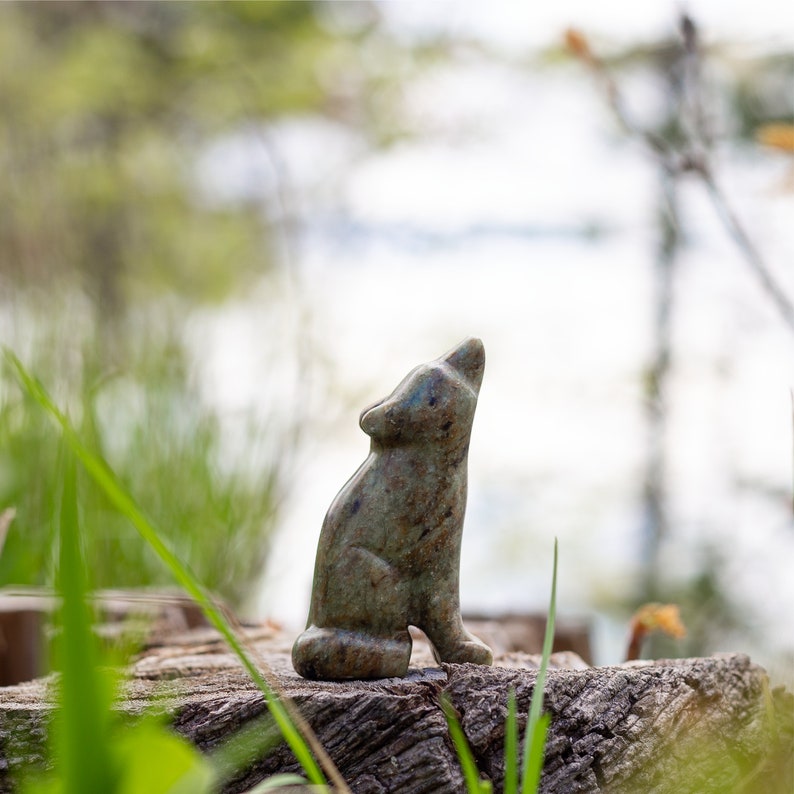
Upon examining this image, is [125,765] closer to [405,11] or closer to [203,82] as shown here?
[405,11]

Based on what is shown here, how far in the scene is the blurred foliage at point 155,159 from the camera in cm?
197

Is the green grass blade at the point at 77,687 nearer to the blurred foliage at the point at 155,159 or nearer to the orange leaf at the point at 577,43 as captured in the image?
the orange leaf at the point at 577,43

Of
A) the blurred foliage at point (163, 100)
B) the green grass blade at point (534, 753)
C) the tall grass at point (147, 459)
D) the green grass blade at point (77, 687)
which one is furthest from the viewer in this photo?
the blurred foliage at point (163, 100)

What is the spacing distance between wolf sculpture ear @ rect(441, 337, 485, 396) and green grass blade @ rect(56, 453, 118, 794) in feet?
1.61

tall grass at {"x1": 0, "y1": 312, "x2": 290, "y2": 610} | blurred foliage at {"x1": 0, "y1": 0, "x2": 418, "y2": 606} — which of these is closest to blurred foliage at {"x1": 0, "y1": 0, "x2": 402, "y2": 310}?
blurred foliage at {"x1": 0, "y1": 0, "x2": 418, "y2": 606}

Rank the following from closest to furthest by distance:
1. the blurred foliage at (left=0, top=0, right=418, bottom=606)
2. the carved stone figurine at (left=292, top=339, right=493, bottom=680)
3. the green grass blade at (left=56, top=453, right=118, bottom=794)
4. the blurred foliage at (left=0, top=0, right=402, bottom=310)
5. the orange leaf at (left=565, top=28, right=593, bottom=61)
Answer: the green grass blade at (left=56, top=453, right=118, bottom=794) < the carved stone figurine at (left=292, top=339, right=493, bottom=680) < the orange leaf at (left=565, top=28, right=593, bottom=61) < the blurred foliage at (left=0, top=0, right=418, bottom=606) < the blurred foliage at (left=0, top=0, right=402, bottom=310)

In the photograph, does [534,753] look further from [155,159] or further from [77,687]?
[155,159]

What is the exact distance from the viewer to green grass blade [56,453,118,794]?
1.06ft

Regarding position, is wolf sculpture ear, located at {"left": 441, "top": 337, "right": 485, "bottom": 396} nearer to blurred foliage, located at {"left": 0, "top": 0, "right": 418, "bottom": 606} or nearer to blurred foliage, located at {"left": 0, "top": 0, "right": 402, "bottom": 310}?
blurred foliage, located at {"left": 0, "top": 0, "right": 418, "bottom": 606}

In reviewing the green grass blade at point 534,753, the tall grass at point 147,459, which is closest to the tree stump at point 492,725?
the green grass blade at point 534,753

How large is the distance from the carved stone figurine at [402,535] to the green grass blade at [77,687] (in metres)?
0.41

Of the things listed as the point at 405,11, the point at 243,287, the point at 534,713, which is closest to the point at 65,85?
the point at 243,287

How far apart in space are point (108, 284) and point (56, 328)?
211 cm

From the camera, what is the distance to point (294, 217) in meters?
3.72
